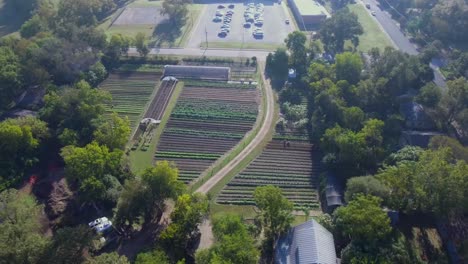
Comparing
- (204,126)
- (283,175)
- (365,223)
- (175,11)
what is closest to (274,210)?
(365,223)

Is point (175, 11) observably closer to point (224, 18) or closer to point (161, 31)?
point (161, 31)

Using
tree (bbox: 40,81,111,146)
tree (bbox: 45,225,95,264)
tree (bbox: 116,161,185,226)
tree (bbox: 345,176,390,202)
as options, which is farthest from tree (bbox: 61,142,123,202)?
tree (bbox: 345,176,390,202)

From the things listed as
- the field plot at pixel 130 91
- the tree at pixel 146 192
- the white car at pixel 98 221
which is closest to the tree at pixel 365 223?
the tree at pixel 146 192

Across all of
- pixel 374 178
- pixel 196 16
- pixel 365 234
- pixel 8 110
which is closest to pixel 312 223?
pixel 365 234

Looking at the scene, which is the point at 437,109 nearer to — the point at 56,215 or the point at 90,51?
the point at 56,215

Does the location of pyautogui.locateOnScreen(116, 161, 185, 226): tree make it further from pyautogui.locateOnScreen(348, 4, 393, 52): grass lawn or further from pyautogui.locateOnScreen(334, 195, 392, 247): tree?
pyautogui.locateOnScreen(348, 4, 393, 52): grass lawn

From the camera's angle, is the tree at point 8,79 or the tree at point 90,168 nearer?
the tree at point 90,168

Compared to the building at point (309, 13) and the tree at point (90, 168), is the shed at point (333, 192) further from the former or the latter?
the building at point (309, 13)

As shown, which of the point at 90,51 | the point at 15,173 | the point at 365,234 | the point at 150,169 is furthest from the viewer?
the point at 90,51
